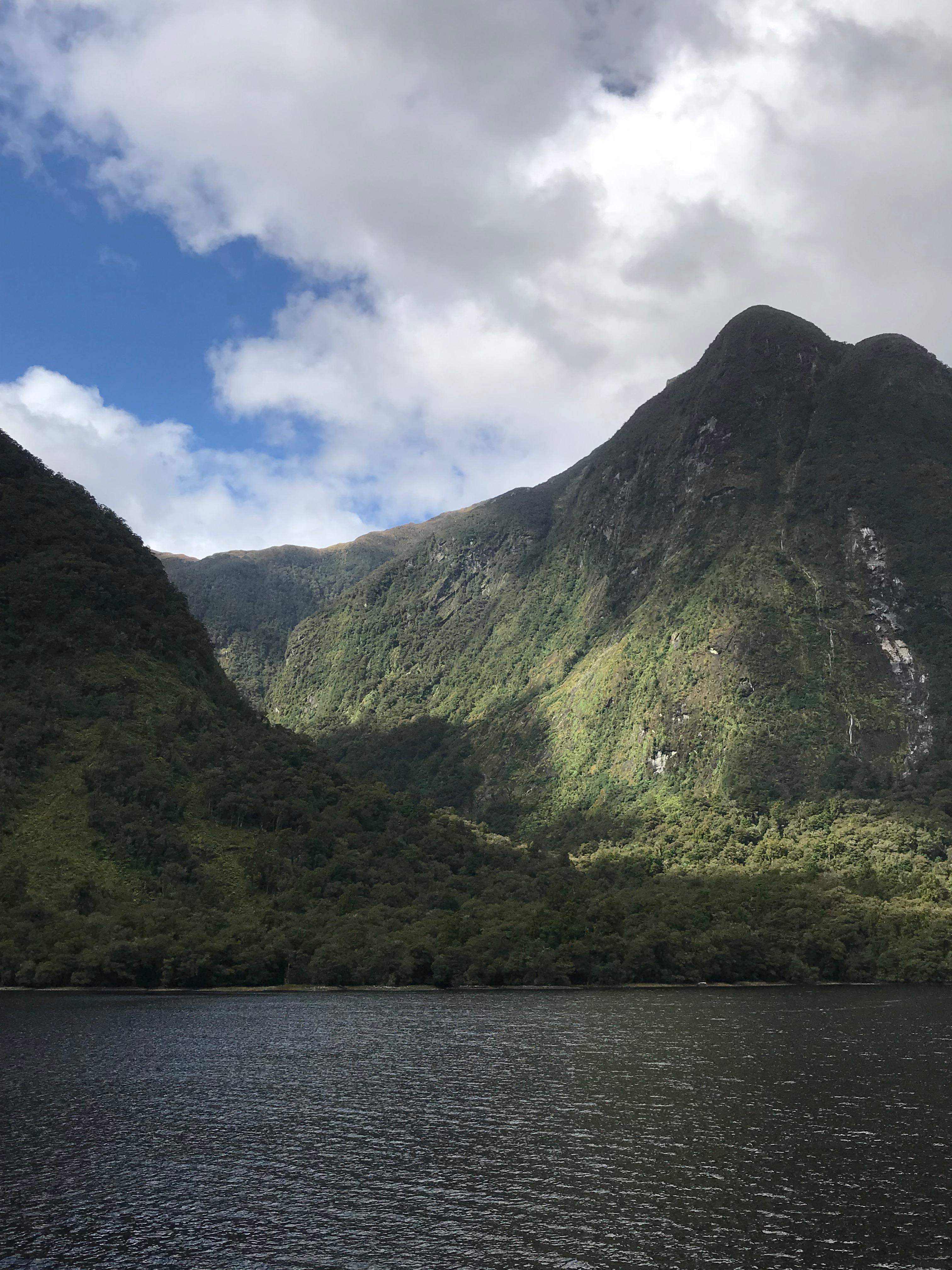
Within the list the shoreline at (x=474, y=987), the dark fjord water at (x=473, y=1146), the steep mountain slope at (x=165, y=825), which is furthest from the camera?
the steep mountain slope at (x=165, y=825)

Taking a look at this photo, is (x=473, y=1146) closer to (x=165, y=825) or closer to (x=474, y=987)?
(x=474, y=987)

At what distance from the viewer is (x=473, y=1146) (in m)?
39.5

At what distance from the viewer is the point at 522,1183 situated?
3416 cm

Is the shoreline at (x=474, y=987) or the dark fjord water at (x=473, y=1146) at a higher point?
the dark fjord water at (x=473, y=1146)

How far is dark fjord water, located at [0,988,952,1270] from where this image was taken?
28219 mm

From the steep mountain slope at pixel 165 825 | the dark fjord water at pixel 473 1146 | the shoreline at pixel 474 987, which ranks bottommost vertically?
the shoreline at pixel 474 987

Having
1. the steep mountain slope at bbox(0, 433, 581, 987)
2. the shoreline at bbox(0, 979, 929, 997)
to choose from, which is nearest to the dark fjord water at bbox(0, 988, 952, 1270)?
the shoreline at bbox(0, 979, 929, 997)

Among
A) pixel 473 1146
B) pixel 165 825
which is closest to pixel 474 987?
pixel 165 825

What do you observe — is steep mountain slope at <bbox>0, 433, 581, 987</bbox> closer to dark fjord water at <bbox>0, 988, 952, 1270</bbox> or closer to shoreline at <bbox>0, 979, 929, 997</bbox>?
shoreline at <bbox>0, 979, 929, 997</bbox>

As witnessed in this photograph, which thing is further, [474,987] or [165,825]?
[165,825]

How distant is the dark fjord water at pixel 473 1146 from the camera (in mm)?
28219

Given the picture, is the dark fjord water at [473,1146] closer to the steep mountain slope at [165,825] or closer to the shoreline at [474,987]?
the shoreline at [474,987]

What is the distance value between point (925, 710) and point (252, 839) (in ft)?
444

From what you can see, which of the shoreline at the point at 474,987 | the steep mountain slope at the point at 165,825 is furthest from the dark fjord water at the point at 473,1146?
the steep mountain slope at the point at 165,825
